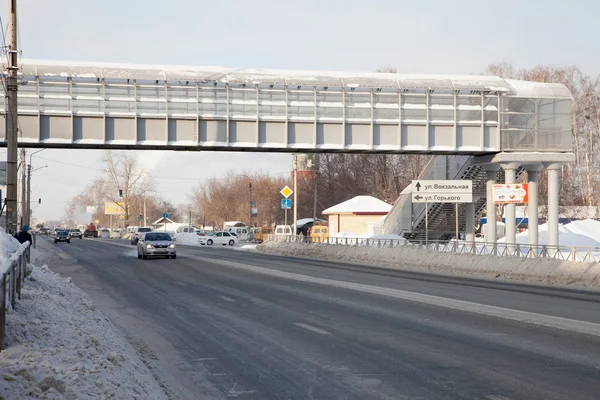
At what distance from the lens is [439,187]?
4119 cm

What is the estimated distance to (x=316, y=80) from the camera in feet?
135

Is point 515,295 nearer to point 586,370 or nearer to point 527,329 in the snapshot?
point 527,329

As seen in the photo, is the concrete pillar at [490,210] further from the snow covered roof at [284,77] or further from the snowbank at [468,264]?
the snow covered roof at [284,77]

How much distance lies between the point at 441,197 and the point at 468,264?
→ 6944 millimetres

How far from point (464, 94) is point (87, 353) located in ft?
122

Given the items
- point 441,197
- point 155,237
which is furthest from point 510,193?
point 155,237

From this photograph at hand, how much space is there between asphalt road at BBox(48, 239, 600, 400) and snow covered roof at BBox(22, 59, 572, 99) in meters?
18.0

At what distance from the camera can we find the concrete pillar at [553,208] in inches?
1649

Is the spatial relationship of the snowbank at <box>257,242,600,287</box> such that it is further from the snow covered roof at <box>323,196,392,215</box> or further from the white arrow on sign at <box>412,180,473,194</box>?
the snow covered roof at <box>323,196,392,215</box>

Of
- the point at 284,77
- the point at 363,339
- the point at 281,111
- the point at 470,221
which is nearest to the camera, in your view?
the point at 363,339

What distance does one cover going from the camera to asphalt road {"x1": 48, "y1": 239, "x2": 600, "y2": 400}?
901 cm

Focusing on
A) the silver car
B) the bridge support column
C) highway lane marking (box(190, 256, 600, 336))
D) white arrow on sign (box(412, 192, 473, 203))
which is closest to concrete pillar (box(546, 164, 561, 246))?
the bridge support column

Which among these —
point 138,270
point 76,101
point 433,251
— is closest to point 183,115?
point 76,101

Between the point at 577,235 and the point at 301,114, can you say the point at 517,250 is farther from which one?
the point at 577,235
